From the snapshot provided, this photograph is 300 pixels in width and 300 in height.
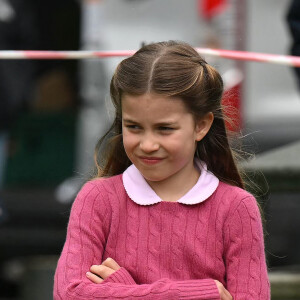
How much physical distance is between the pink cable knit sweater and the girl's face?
10 centimetres

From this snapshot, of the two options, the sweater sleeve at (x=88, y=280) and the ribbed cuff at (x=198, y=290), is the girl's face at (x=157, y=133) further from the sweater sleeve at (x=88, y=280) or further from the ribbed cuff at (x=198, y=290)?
the ribbed cuff at (x=198, y=290)

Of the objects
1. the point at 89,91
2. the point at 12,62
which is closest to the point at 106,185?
the point at 12,62

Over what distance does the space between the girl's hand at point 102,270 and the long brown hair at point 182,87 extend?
1.23ft


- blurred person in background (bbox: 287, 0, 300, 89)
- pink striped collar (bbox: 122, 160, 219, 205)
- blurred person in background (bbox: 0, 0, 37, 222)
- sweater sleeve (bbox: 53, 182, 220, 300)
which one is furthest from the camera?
blurred person in background (bbox: 0, 0, 37, 222)

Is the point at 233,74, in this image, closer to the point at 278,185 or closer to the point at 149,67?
the point at 278,185

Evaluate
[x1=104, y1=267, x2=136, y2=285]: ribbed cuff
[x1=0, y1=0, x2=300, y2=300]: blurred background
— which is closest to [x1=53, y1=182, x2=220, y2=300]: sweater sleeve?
[x1=104, y1=267, x2=136, y2=285]: ribbed cuff

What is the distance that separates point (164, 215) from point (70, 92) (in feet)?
15.0

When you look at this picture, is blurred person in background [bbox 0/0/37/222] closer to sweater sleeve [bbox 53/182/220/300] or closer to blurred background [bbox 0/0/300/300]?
blurred background [bbox 0/0/300/300]

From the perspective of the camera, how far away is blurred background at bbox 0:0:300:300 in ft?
21.6

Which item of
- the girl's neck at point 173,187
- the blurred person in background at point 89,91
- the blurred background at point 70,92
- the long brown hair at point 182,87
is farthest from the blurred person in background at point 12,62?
the girl's neck at point 173,187

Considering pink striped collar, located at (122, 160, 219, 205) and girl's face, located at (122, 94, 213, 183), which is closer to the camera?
girl's face, located at (122, 94, 213, 183)

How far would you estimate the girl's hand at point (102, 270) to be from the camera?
10.4 ft

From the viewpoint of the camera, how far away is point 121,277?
317 cm

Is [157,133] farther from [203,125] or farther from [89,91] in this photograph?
[89,91]
